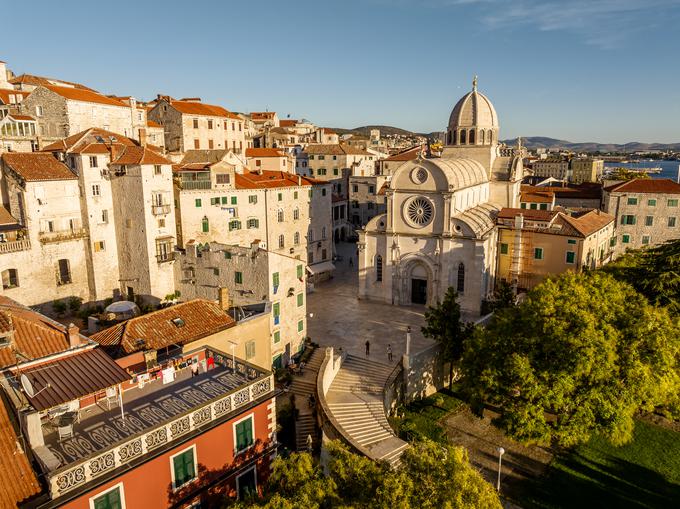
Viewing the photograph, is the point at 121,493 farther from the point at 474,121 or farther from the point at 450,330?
the point at 474,121

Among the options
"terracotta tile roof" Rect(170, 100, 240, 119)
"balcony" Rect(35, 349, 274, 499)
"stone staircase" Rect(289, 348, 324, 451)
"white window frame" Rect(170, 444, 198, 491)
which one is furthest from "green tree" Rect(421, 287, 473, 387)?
"terracotta tile roof" Rect(170, 100, 240, 119)

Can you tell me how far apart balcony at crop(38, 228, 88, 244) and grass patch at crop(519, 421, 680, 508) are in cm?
3536

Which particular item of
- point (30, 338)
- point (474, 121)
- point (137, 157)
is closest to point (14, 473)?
point (30, 338)

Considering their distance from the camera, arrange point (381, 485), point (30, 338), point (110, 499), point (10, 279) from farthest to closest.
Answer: point (10, 279)
point (30, 338)
point (110, 499)
point (381, 485)

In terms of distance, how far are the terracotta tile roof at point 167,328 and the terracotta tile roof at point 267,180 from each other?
22.5 meters

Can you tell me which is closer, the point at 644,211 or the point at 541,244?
the point at 541,244

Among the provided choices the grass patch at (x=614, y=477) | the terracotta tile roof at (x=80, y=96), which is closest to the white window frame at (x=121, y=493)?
the grass patch at (x=614, y=477)

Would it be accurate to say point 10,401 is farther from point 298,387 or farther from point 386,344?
point 386,344

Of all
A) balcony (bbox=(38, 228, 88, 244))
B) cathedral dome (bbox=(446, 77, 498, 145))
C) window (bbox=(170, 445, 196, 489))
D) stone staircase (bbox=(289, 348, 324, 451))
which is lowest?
stone staircase (bbox=(289, 348, 324, 451))

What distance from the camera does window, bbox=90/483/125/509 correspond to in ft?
44.7

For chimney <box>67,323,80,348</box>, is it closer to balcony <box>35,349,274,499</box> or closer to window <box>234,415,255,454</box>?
balcony <box>35,349,274,499</box>

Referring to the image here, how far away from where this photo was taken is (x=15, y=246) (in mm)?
35688

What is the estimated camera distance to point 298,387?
31.3m

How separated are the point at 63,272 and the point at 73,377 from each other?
2622cm
